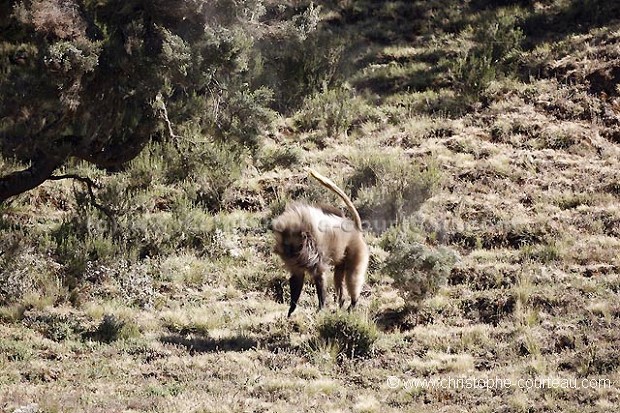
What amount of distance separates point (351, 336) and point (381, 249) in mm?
3676

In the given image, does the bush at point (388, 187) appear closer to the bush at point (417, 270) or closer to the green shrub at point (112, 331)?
the bush at point (417, 270)

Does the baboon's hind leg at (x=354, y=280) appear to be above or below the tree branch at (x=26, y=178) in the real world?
below

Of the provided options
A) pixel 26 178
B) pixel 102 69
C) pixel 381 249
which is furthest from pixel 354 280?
pixel 26 178

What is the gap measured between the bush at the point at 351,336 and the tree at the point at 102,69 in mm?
3766

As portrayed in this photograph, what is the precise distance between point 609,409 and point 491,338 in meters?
2.24

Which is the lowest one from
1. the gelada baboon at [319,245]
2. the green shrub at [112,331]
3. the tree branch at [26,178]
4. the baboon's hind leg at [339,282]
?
the green shrub at [112,331]

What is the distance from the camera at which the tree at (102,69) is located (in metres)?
9.40

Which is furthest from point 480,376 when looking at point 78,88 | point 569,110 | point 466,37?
point 466,37

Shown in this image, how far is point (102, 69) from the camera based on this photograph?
10.0 metres

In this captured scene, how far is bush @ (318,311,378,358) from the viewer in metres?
9.09

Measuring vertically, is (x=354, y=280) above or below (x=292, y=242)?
below

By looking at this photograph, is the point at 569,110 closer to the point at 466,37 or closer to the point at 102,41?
the point at 466,37

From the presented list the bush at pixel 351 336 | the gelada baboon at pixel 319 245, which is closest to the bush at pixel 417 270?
the gelada baboon at pixel 319 245

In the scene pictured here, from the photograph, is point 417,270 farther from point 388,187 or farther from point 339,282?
point 388,187
